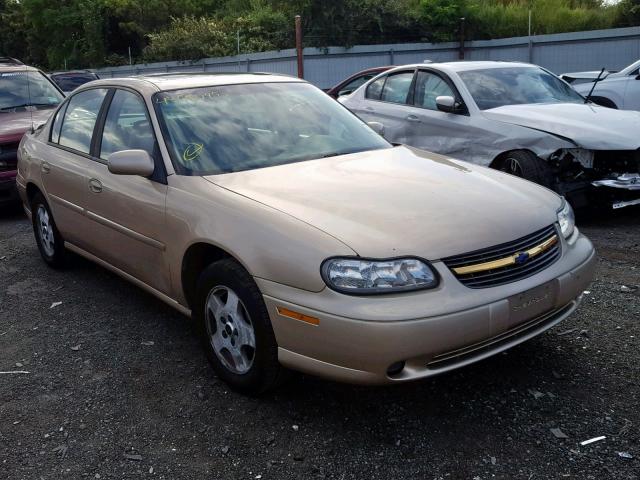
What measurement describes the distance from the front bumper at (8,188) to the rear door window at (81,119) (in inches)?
110

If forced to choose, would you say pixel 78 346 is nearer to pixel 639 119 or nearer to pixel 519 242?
pixel 519 242

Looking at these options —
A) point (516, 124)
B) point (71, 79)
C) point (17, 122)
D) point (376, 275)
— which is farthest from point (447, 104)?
point (71, 79)

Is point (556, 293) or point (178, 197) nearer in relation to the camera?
point (556, 293)

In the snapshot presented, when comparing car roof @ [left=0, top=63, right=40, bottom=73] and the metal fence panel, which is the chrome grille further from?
the metal fence panel

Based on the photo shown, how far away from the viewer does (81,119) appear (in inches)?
197

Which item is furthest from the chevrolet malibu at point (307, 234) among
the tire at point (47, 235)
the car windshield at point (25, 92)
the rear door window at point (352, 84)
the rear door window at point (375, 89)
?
the rear door window at point (352, 84)

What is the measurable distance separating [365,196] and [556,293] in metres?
1.02

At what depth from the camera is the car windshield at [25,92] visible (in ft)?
28.5

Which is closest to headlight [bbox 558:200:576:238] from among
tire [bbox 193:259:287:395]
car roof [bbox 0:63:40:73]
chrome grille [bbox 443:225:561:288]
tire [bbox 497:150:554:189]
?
chrome grille [bbox 443:225:561:288]

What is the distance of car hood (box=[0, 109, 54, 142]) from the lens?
7.78m

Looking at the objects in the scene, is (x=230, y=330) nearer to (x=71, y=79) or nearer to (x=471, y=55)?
(x=71, y=79)

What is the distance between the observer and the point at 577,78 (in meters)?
11.7

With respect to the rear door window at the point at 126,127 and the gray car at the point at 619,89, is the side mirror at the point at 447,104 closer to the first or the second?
the rear door window at the point at 126,127

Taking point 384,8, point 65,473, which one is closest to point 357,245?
point 65,473
